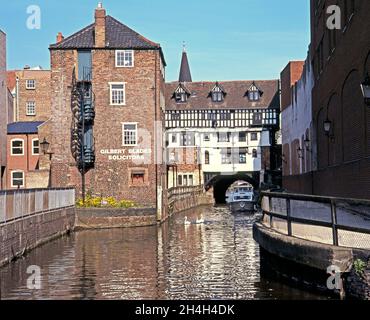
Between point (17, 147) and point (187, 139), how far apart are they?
22.9m

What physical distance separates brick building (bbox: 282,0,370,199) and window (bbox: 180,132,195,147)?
1373 inches

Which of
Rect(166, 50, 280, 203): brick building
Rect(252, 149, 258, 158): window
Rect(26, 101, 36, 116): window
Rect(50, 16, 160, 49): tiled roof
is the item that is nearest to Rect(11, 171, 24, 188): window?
Rect(50, 16, 160, 49): tiled roof

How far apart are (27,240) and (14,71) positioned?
55.9 meters

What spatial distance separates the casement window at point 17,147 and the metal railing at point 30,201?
20.0 m

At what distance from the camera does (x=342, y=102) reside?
25.4 meters

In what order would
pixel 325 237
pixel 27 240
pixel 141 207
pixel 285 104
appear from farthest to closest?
pixel 285 104, pixel 141 207, pixel 27 240, pixel 325 237

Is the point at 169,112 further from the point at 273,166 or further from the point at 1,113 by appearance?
the point at 1,113

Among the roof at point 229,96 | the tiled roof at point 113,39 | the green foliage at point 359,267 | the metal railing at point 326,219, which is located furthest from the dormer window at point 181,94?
the green foliage at point 359,267

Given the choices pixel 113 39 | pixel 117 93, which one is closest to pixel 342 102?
pixel 117 93

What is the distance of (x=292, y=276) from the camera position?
12.9m

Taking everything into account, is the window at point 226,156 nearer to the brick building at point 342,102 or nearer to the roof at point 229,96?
the roof at point 229,96

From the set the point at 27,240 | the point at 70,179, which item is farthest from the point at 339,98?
the point at 70,179

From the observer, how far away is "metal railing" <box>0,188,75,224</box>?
752 inches
